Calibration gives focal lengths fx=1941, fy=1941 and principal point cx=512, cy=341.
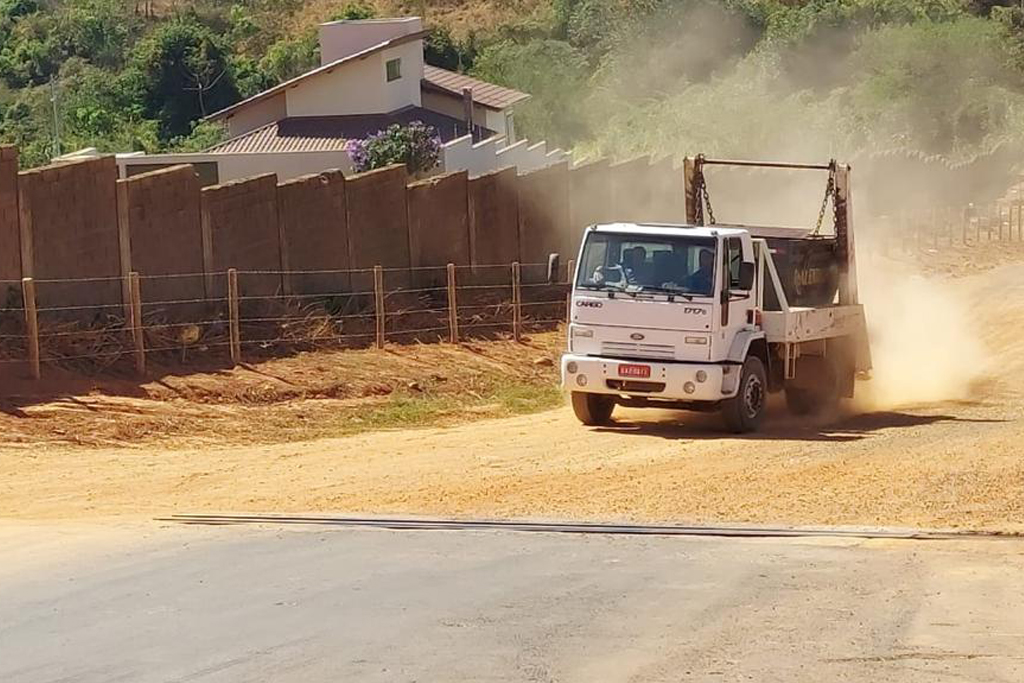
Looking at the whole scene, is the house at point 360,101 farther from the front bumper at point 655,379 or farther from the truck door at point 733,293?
the truck door at point 733,293

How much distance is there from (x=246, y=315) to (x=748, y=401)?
9.76 m

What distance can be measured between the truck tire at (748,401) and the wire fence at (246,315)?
2.60 m

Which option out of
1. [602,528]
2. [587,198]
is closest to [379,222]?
[587,198]

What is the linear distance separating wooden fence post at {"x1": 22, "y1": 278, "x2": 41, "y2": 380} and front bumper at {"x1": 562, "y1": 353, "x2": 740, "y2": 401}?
20.9 ft

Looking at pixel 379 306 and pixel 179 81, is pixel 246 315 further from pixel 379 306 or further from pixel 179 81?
pixel 179 81

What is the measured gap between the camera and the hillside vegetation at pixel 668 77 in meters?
73.3

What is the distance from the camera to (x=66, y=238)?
85.4 feet

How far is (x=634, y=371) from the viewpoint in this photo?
21891 mm

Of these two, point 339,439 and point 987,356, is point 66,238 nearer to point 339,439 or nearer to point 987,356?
point 339,439

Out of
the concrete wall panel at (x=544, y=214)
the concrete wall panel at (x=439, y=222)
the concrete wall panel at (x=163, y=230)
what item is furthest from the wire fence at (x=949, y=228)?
the concrete wall panel at (x=163, y=230)

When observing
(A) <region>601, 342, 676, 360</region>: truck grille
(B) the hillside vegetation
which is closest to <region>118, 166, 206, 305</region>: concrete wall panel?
(A) <region>601, 342, 676, 360</region>: truck grille

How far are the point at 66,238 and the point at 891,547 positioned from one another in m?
15.3

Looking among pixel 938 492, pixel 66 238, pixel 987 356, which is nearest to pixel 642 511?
pixel 938 492

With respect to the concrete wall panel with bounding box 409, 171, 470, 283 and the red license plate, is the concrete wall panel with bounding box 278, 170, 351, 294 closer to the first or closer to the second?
the concrete wall panel with bounding box 409, 171, 470, 283
